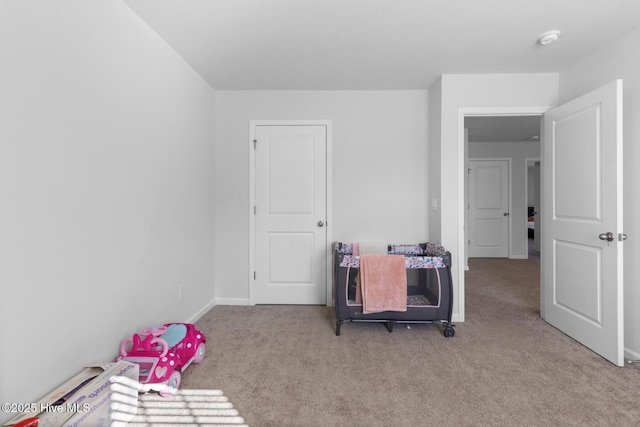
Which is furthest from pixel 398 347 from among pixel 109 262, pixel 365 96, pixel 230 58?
pixel 230 58

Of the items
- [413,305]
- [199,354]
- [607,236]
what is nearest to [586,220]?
[607,236]

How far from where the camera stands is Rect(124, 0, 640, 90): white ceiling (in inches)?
74.7

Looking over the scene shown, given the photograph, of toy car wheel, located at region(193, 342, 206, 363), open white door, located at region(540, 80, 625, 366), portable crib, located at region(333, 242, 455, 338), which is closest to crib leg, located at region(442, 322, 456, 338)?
portable crib, located at region(333, 242, 455, 338)

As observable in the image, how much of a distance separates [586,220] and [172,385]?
316 centimetres

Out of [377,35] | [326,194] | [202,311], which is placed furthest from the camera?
[326,194]

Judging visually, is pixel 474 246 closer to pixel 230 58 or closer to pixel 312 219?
pixel 312 219

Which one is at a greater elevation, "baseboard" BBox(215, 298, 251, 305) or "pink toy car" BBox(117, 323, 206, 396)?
"pink toy car" BBox(117, 323, 206, 396)

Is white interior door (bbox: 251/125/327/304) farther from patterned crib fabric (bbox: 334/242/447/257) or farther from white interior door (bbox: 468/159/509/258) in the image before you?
white interior door (bbox: 468/159/509/258)

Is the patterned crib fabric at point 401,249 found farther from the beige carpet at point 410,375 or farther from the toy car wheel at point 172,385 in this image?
the toy car wheel at point 172,385

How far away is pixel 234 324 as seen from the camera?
2.80 metres

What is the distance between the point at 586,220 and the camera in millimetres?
2322

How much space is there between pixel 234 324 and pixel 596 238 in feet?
10.0

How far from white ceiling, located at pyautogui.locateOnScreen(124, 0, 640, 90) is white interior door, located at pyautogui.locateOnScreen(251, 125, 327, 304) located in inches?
26.8

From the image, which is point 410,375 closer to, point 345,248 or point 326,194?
point 345,248
